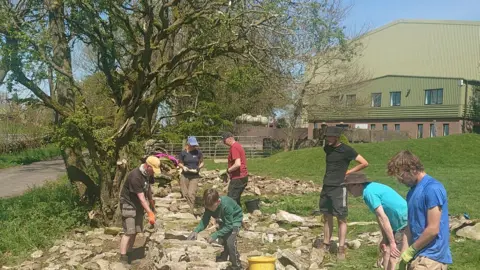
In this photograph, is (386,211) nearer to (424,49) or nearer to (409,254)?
(409,254)

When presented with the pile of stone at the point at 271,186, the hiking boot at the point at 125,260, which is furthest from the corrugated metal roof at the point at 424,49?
the hiking boot at the point at 125,260

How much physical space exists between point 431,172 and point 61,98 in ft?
51.9

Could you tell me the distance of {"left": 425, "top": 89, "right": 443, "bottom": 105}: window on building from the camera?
40.9 meters

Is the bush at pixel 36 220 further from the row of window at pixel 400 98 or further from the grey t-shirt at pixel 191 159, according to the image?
the row of window at pixel 400 98

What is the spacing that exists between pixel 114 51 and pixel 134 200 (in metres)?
4.30

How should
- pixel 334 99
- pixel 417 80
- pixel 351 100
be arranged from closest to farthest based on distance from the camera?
pixel 334 99, pixel 351 100, pixel 417 80

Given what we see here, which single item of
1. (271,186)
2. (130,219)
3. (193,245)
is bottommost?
(271,186)

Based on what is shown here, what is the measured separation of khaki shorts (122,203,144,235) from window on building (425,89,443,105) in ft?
121

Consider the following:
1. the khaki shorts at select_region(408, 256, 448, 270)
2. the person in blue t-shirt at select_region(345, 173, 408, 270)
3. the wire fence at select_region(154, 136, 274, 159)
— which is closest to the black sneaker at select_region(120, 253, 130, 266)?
the person in blue t-shirt at select_region(345, 173, 408, 270)

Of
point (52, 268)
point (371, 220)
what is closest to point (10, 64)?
point (52, 268)

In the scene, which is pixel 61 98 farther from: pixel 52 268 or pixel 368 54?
pixel 368 54

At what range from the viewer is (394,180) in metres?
16.5

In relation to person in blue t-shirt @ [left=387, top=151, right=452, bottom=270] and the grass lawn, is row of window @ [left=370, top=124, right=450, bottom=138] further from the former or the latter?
person in blue t-shirt @ [left=387, top=151, right=452, bottom=270]

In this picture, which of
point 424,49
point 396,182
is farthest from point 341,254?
point 424,49
